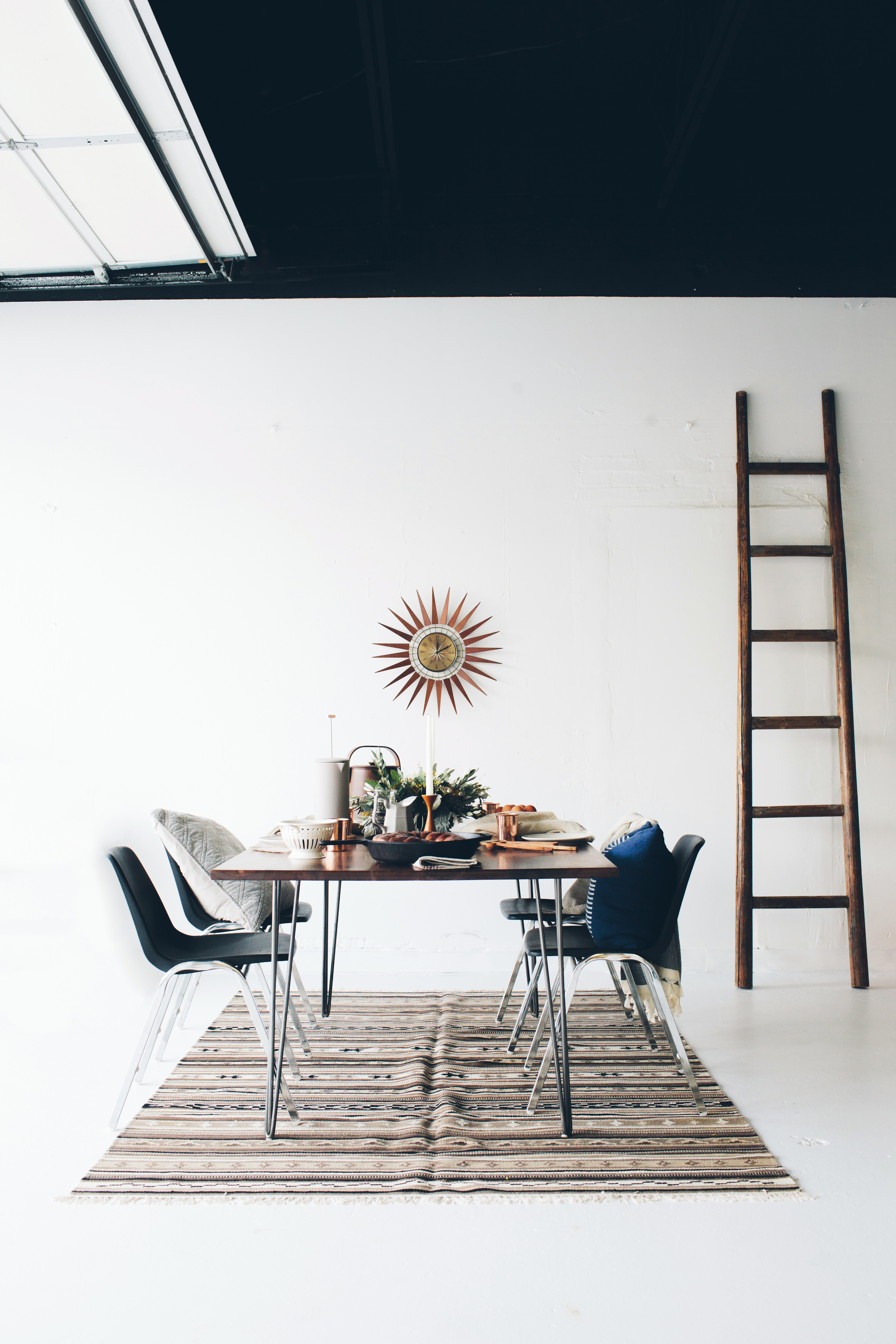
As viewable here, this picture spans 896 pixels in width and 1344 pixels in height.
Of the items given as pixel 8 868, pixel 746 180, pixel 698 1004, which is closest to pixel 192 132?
pixel 746 180

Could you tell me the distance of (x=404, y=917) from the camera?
3992mm

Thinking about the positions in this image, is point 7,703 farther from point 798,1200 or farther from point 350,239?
point 798,1200

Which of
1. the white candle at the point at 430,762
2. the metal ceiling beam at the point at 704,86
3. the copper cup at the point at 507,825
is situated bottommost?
the copper cup at the point at 507,825

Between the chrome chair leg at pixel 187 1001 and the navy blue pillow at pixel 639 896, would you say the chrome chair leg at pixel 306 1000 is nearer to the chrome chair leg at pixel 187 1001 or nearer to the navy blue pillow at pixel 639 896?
the chrome chair leg at pixel 187 1001

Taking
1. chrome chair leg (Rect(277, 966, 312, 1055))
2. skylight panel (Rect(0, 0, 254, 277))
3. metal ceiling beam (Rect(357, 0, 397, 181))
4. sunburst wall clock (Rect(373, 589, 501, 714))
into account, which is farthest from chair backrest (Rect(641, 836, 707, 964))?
skylight panel (Rect(0, 0, 254, 277))

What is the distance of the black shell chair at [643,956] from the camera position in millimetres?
2453

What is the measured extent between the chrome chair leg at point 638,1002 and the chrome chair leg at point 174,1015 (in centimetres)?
141

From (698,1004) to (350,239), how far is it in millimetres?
3665

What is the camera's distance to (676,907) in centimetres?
255

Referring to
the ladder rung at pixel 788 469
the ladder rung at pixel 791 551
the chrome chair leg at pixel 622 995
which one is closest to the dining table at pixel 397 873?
the chrome chair leg at pixel 622 995

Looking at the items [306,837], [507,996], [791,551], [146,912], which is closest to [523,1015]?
[507,996]

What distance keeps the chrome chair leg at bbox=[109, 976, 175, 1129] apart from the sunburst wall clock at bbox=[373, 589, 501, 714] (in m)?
1.86

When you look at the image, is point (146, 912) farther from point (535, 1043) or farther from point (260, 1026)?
point (535, 1043)

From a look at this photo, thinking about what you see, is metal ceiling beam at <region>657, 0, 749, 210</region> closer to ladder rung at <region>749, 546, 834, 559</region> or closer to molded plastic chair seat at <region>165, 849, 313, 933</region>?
ladder rung at <region>749, 546, 834, 559</region>
